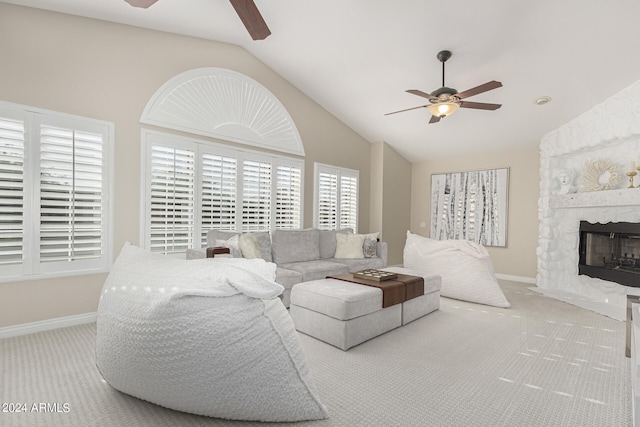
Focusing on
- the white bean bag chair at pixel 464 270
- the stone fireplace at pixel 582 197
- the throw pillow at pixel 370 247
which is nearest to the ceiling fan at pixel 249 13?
the throw pillow at pixel 370 247

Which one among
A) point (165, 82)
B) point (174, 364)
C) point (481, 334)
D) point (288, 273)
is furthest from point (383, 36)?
point (174, 364)

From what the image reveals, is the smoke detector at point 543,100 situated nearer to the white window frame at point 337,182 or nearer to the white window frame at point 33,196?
the white window frame at point 337,182

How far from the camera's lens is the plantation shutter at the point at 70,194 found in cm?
296

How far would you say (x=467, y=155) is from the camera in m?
6.14

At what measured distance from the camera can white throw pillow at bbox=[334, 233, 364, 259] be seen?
4.85 m

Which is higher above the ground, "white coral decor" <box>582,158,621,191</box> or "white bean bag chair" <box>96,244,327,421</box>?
"white coral decor" <box>582,158,621,191</box>

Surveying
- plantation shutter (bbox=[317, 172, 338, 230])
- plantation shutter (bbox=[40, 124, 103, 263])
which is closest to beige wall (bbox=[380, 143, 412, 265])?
plantation shutter (bbox=[317, 172, 338, 230])

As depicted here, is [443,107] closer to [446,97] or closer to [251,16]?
[446,97]

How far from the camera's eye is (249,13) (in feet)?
7.87

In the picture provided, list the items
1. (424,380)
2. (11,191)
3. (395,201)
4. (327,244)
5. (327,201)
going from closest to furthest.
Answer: (424,380), (11,191), (327,244), (327,201), (395,201)

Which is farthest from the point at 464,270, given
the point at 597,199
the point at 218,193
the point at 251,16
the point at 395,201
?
the point at 251,16

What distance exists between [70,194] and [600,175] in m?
6.53

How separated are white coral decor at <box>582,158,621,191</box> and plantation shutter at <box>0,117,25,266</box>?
671cm

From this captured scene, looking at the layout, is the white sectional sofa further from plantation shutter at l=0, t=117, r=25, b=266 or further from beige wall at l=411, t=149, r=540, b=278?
beige wall at l=411, t=149, r=540, b=278
